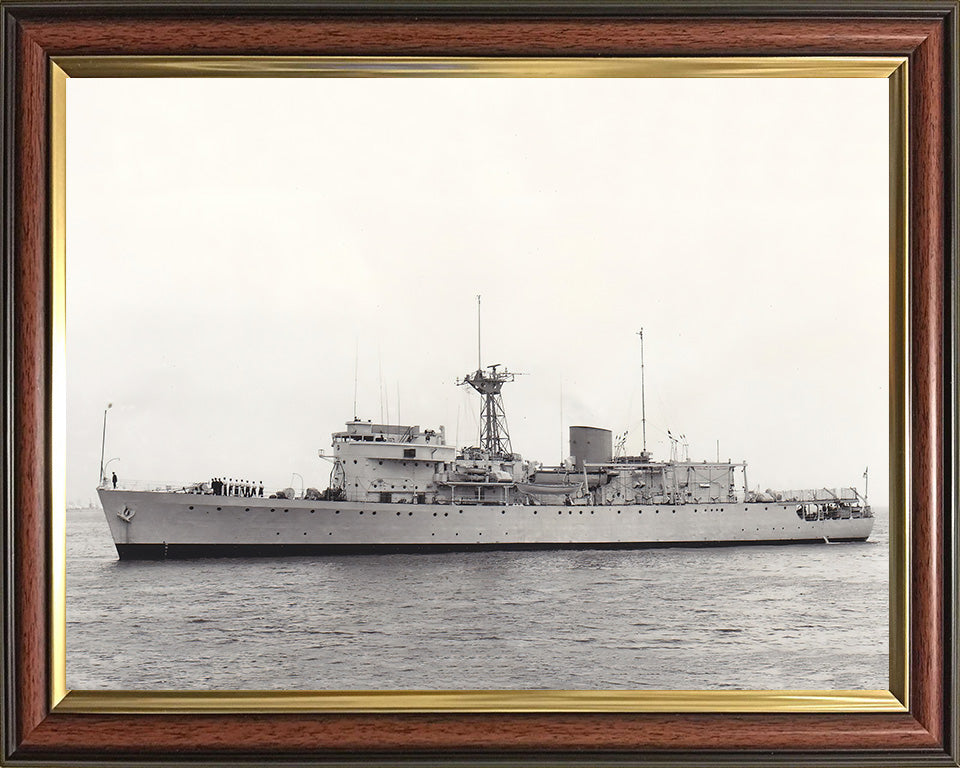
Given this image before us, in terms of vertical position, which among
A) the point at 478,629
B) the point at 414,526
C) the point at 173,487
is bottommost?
the point at 478,629

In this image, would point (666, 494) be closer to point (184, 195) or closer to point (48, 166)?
point (184, 195)

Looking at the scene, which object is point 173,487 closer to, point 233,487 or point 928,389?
point 233,487

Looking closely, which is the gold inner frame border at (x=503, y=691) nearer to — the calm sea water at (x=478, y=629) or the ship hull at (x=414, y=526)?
the calm sea water at (x=478, y=629)

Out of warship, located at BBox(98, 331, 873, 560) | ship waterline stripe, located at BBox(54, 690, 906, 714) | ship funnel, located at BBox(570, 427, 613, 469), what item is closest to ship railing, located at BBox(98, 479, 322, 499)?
warship, located at BBox(98, 331, 873, 560)

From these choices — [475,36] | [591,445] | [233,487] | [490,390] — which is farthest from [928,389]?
[233,487]

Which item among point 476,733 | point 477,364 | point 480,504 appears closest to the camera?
point 476,733

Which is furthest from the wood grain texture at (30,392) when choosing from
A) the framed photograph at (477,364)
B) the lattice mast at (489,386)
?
the lattice mast at (489,386)

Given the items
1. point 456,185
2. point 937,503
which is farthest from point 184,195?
point 937,503
